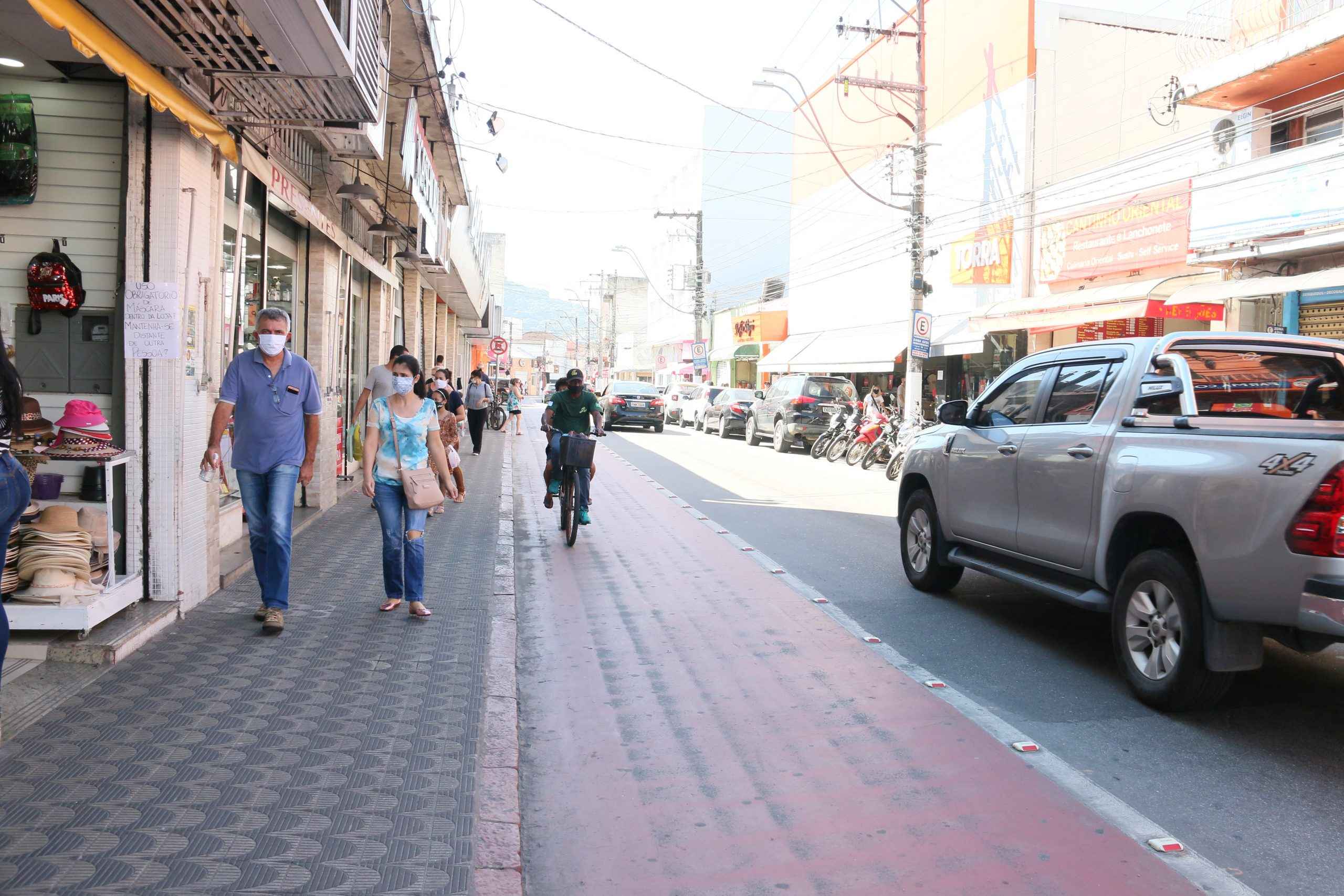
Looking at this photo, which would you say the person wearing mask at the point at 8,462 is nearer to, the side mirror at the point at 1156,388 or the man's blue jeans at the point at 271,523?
the man's blue jeans at the point at 271,523

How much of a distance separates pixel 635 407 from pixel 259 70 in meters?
27.4

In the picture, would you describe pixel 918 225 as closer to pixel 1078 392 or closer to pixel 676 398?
pixel 1078 392

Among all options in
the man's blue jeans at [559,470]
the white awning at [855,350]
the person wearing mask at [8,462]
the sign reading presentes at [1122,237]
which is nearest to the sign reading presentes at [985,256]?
the sign reading presentes at [1122,237]

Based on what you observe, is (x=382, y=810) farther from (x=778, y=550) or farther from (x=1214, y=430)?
(x=778, y=550)

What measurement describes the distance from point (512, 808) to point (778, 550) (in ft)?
21.8

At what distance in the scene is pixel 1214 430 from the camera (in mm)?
5078

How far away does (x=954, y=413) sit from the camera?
25.2 ft

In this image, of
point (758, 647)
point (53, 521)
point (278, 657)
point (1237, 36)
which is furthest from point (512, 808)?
point (1237, 36)

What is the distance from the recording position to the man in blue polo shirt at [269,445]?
6121mm

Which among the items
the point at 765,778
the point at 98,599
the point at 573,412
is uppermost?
the point at 573,412

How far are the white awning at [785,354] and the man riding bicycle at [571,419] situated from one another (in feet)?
89.5

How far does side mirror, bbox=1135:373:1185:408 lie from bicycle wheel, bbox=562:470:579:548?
19.1 feet

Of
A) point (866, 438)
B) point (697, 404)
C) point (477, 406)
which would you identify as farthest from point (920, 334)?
point (697, 404)

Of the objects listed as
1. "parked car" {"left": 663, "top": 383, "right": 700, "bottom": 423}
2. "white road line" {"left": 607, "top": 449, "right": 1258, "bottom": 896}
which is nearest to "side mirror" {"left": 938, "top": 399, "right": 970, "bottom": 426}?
"white road line" {"left": 607, "top": 449, "right": 1258, "bottom": 896}
